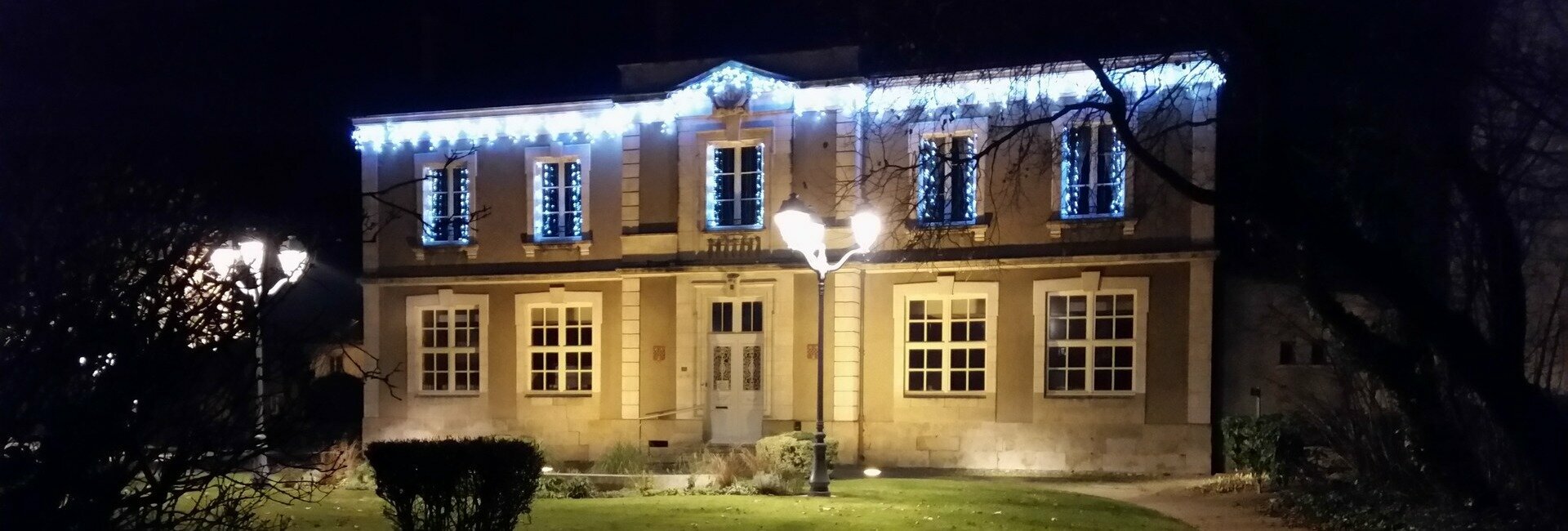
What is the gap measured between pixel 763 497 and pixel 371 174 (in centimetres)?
1356

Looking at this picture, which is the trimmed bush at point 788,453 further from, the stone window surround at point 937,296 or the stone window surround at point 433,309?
the stone window surround at point 433,309

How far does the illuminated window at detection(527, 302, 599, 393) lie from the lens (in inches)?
904

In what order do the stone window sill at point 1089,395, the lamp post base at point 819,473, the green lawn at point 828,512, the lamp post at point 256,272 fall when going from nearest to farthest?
the lamp post at point 256,272
the green lawn at point 828,512
the lamp post base at point 819,473
the stone window sill at point 1089,395

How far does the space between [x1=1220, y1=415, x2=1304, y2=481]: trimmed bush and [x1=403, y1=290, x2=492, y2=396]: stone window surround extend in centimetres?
1352

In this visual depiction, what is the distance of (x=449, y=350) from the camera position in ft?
78.1

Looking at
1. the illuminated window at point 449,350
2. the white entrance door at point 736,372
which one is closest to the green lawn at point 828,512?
the white entrance door at point 736,372

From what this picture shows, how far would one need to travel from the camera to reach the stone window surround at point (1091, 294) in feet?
64.7

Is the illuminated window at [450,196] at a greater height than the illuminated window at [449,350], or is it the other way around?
the illuminated window at [450,196]

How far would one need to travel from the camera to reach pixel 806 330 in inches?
826

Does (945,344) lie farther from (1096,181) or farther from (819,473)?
(819,473)

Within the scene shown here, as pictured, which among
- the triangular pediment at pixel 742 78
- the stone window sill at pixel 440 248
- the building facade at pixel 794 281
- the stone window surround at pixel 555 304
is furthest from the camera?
the stone window sill at pixel 440 248

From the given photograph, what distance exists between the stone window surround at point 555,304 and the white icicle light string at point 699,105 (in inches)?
118

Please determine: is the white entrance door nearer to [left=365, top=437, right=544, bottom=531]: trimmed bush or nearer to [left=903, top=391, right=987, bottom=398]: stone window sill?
[left=903, top=391, right=987, bottom=398]: stone window sill

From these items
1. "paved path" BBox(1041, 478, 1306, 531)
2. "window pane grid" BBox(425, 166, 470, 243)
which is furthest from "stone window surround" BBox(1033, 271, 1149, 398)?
"window pane grid" BBox(425, 166, 470, 243)
